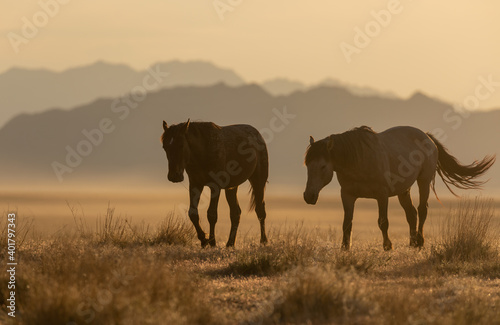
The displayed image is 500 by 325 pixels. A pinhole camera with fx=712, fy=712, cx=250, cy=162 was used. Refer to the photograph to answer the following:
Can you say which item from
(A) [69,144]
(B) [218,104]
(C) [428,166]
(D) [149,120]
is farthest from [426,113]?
(C) [428,166]

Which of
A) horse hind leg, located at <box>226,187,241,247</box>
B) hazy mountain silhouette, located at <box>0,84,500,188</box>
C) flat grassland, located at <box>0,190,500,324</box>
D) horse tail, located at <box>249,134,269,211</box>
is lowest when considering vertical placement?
flat grassland, located at <box>0,190,500,324</box>

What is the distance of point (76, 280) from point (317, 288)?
257 centimetres

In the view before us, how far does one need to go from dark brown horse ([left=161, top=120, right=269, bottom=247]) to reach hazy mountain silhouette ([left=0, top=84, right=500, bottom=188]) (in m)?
97.6

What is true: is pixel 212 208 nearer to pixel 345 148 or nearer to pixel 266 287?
pixel 345 148

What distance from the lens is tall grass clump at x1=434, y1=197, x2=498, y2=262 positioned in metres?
12.1

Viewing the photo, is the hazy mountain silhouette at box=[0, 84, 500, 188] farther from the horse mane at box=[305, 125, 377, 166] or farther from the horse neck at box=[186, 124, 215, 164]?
the horse mane at box=[305, 125, 377, 166]

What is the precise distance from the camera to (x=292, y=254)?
10867mm

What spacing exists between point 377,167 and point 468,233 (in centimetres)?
199

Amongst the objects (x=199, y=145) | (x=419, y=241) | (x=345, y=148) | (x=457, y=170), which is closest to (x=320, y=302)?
(x=345, y=148)

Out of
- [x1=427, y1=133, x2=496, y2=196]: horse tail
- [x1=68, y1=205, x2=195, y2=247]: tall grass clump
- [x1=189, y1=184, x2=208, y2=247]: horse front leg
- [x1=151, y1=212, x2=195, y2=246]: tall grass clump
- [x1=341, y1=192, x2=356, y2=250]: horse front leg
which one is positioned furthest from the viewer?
[x1=427, y1=133, x2=496, y2=196]: horse tail

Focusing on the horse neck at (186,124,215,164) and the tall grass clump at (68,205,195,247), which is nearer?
the horse neck at (186,124,215,164)

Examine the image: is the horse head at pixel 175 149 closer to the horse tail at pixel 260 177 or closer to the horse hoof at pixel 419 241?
the horse tail at pixel 260 177

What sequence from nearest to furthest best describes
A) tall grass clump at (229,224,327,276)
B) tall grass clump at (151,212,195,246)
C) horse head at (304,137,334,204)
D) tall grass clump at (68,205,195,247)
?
1. tall grass clump at (229,224,327,276)
2. horse head at (304,137,334,204)
3. tall grass clump at (68,205,195,247)
4. tall grass clump at (151,212,195,246)

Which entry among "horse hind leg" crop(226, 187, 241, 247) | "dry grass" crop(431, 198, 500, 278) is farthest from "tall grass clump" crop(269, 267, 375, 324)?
"horse hind leg" crop(226, 187, 241, 247)
